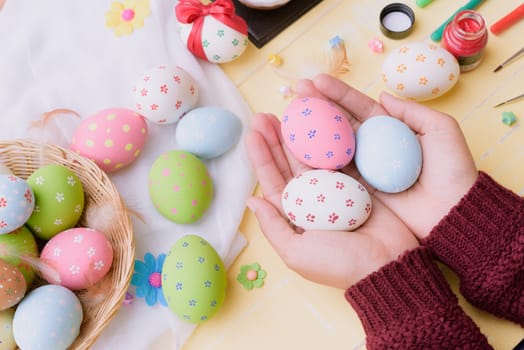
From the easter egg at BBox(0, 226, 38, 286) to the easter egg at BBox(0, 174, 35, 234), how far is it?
0.03 meters

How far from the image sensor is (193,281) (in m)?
0.98

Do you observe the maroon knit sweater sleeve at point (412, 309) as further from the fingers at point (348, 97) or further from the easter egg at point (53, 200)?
the easter egg at point (53, 200)

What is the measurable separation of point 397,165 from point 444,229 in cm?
13

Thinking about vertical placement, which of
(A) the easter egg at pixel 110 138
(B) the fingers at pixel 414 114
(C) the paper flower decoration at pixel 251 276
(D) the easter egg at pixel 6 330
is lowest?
(D) the easter egg at pixel 6 330

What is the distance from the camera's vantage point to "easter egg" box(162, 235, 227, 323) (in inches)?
38.7

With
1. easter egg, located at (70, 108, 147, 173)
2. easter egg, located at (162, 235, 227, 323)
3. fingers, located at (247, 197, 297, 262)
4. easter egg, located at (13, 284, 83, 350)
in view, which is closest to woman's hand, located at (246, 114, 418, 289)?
fingers, located at (247, 197, 297, 262)

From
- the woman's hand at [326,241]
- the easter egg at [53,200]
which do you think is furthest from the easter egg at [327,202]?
the easter egg at [53,200]

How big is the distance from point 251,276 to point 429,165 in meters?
0.38

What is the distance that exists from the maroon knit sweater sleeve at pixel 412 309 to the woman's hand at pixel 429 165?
9 cm

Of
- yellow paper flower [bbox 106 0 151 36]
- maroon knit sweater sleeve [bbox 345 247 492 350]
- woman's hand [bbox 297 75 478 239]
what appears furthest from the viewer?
yellow paper flower [bbox 106 0 151 36]

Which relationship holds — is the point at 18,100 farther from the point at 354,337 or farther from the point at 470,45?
the point at 470,45

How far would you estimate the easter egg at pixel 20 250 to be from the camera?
98 centimetres

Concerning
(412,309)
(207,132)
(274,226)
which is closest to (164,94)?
(207,132)

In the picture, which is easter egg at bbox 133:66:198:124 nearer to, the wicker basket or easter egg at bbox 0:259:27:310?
the wicker basket
